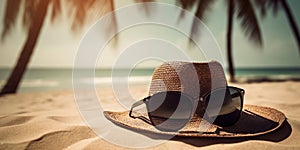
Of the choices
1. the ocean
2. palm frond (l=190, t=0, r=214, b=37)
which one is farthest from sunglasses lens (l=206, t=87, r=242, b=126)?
the ocean

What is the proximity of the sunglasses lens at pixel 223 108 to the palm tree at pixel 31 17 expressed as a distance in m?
5.02

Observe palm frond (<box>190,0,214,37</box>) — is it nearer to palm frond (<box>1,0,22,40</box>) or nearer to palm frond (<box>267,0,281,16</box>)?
palm frond (<box>267,0,281,16</box>)

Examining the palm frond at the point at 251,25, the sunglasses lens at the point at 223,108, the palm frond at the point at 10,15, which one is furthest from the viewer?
the palm frond at the point at 251,25

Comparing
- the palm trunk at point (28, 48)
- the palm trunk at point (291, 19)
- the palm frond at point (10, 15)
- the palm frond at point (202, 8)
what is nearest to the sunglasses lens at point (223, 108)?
the palm trunk at point (28, 48)

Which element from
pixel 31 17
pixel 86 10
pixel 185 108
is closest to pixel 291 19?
pixel 86 10

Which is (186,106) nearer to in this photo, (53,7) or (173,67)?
(173,67)

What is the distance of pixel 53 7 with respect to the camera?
7.53m

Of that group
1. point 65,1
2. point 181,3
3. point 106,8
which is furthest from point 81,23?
point 181,3

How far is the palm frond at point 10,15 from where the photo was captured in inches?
240

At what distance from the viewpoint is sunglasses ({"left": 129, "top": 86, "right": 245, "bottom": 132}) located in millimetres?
1532

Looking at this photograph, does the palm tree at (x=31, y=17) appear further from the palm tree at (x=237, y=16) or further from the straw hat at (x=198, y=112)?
the straw hat at (x=198, y=112)

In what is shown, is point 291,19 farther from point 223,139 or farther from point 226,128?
point 223,139

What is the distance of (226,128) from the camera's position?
1.50 metres

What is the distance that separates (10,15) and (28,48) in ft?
3.95
